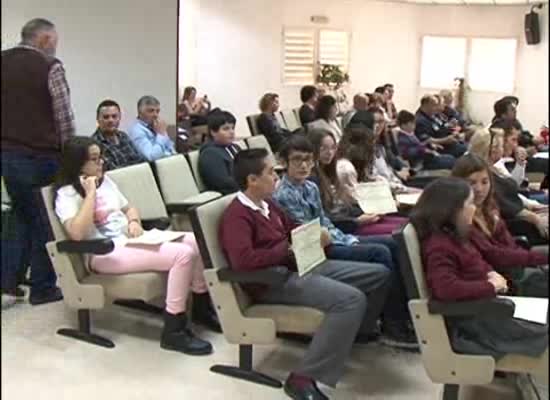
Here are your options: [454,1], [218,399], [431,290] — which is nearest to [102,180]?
[218,399]

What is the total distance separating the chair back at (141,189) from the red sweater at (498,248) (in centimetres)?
176

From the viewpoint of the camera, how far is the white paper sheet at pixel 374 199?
384 centimetres

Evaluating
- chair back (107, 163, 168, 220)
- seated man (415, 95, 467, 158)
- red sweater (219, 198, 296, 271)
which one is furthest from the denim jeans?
seated man (415, 95, 467, 158)

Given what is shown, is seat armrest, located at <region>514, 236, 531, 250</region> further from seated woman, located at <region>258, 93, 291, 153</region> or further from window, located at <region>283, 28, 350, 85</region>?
window, located at <region>283, 28, 350, 85</region>

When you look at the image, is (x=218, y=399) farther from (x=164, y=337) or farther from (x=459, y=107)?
(x=459, y=107)

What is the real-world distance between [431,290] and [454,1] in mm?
7991

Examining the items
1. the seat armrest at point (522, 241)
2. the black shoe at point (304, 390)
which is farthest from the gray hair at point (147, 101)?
the seat armrest at point (522, 241)

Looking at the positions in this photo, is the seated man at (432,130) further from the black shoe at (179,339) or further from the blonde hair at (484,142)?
the black shoe at (179,339)

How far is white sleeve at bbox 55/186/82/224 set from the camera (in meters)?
3.09

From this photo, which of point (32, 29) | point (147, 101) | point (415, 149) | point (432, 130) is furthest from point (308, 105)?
point (32, 29)

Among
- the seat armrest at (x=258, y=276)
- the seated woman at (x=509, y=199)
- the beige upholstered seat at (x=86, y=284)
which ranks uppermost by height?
the seated woman at (x=509, y=199)

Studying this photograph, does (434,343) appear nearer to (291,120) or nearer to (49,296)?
(49,296)

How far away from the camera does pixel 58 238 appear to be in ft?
10.3

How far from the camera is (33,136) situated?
1847mm
